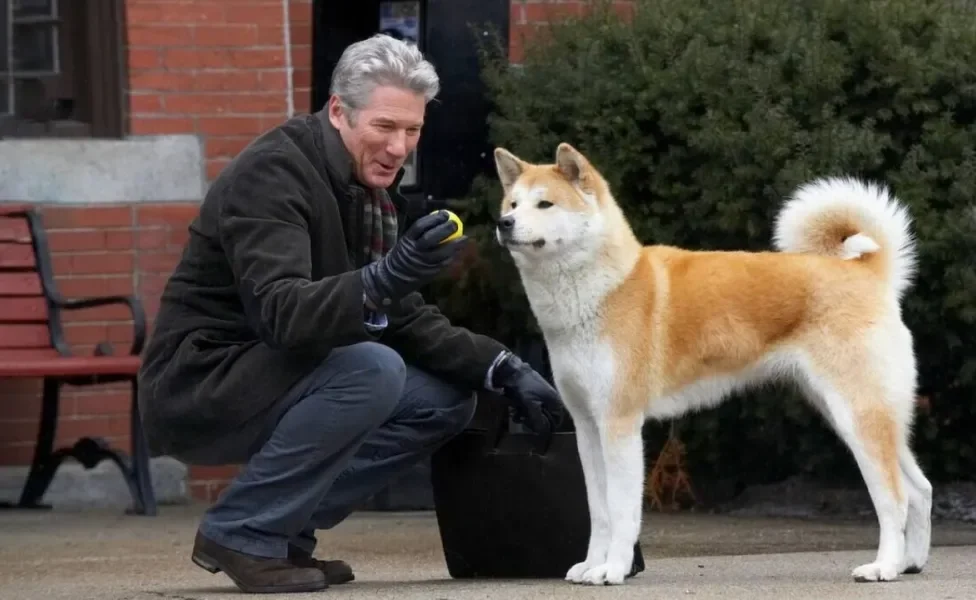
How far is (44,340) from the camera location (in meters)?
7.10

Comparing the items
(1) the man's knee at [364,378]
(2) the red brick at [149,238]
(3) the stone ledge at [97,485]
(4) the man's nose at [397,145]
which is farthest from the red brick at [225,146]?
(1) the man's knee at [364,378]

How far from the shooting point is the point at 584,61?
22.5 feet

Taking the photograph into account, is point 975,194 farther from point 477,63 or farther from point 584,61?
point 477,63

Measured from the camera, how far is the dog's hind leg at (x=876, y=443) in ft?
16.4

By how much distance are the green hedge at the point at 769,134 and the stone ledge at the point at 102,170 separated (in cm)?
115

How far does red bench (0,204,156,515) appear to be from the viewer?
7.00 m

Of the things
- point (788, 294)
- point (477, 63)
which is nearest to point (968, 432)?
point (788, 294)

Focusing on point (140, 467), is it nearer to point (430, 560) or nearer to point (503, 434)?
point (430, 560)

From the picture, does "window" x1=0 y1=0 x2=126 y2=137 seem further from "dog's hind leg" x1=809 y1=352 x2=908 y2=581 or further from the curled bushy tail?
"dog's hind leg" x1=809 y1=352 x2=908 y2=581

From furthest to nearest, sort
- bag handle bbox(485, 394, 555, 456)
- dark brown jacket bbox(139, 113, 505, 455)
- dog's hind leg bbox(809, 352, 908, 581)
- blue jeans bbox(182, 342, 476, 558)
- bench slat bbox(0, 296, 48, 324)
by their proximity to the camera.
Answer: bench slat bbox(0, 296, 48, 324) < bag handle bbox(485, 394, 555, 456) < dog's hind leg bbox(809, 352, 908, 581) < blue jeans bbox(182, 342, 476, 558) < dark brown jacket bbox(139, 113, 505, 455)

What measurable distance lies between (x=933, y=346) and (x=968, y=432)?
507 mm

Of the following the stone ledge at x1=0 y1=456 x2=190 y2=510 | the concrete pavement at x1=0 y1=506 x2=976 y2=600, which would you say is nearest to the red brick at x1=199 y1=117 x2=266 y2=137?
the stone ledge at x1=0 y1=456 x2=190 y2=510

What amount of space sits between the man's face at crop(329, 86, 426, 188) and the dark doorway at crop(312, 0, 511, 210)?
103 inches

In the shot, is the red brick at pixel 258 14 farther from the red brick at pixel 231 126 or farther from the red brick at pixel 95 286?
the red brick at pixel 95 286
